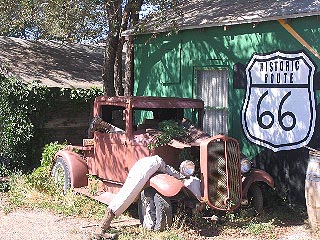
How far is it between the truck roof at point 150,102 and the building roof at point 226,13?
2161 millimetres

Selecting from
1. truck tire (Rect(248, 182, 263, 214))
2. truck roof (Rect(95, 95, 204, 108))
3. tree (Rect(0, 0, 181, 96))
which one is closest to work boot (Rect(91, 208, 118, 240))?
truck roof (Rect(95, 95, 204, 108))

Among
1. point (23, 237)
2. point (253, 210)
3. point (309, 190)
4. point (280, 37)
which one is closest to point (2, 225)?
point (23, 237)

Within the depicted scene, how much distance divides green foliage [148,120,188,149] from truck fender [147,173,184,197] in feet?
1.91

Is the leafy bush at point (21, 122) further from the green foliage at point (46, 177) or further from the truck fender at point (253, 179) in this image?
the truck fender at point (253, 179)

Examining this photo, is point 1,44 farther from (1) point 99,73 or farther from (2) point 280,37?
(2) point 280,37

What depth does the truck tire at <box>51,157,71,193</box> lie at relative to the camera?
950cm

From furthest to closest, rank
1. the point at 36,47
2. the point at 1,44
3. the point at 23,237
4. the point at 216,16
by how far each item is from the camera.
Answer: the point at 36,47
the point at 1,44
the point at 216,16
the point at 23,237

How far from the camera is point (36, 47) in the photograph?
49.1 feet

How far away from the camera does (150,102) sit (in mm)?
8469

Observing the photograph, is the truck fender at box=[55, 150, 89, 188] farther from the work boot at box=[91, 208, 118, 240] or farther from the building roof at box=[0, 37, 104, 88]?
the building roof at box=[0, 37, 104, 88]

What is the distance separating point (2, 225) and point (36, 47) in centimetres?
814

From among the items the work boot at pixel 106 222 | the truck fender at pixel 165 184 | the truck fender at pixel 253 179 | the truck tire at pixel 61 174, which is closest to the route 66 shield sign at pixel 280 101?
the truck fender at pixel 253 179

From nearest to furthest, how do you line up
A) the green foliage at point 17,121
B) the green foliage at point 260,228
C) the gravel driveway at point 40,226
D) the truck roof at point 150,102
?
the gravel driveway at point 40,226 < the green foliage at point 260,228 < the truck roof at point 150,102 < the green foliage at point 17,121

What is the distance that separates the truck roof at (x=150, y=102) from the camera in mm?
8352
